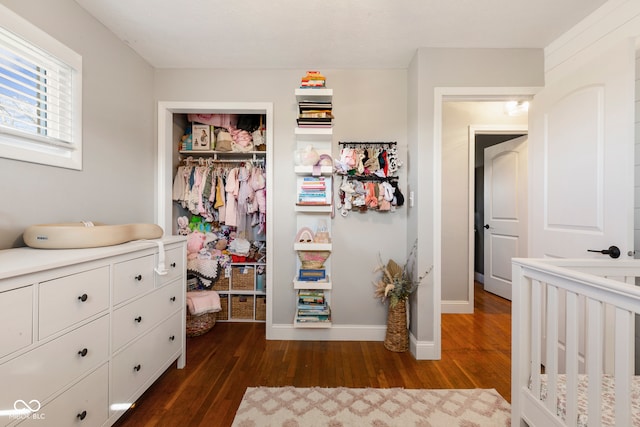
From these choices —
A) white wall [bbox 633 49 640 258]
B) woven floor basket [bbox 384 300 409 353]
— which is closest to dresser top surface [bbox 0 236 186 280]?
woven floor basket [bbox 384 300 409 353]

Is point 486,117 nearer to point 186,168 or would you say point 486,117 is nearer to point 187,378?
point 186,168

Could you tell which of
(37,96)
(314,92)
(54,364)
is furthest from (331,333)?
(37,96)

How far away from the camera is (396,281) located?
2117 mm

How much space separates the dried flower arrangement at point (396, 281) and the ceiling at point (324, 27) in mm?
1550

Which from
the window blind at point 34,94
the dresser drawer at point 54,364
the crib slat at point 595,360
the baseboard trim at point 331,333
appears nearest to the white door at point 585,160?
the crib slat at point 595,360

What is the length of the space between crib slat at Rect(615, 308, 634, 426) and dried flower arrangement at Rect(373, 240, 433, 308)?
1.26 m

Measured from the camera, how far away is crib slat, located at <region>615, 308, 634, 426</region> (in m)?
0.75

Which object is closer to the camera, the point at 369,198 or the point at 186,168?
the point at 369,198

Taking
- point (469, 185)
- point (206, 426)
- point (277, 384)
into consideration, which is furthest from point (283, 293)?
point (469, 185)

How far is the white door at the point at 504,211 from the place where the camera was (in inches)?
124

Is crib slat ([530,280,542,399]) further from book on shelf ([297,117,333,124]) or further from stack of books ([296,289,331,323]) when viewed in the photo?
book on shelf ([297,117,333,124])

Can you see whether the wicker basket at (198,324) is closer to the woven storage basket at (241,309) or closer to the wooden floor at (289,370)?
the wooden floor at (289,370)

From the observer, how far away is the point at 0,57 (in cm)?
121

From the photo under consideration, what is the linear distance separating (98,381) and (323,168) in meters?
1.82
